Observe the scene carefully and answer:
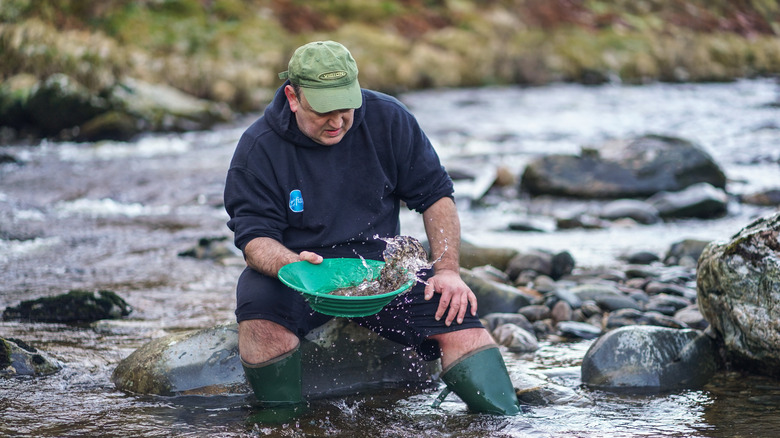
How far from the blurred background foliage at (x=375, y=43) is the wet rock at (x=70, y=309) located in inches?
501

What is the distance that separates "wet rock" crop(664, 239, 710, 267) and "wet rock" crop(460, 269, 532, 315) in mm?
1998

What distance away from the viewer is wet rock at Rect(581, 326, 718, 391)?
4289 millimetres

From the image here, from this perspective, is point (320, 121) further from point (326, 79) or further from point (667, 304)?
point (667, 304)

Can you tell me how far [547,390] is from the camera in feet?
13.6

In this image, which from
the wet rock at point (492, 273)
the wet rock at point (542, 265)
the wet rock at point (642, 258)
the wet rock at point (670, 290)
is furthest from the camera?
the wet rock at point (642, 258)

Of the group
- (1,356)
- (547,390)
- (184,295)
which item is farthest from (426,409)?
(184,295)

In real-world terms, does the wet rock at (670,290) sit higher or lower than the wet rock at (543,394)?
lower

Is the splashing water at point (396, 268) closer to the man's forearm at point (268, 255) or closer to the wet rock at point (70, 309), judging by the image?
the man's forearm at point (268, 255)

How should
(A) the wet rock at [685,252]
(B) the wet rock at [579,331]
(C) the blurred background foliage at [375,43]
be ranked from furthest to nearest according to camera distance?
1. (C) the blurred background foliage at [375,43]
2. (A) the wet rock at [685,252]
3. (B) the wet rock at [579,331]

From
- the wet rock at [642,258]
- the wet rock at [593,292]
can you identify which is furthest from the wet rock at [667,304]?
the wet rock at [642,258]

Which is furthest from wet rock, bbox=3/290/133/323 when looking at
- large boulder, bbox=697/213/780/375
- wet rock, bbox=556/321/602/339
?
large boulder, bbox=697/213/780/375

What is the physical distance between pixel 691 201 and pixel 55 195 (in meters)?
7.54

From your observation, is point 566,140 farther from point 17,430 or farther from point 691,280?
point 17,430

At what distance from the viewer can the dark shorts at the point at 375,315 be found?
3.78 meters
